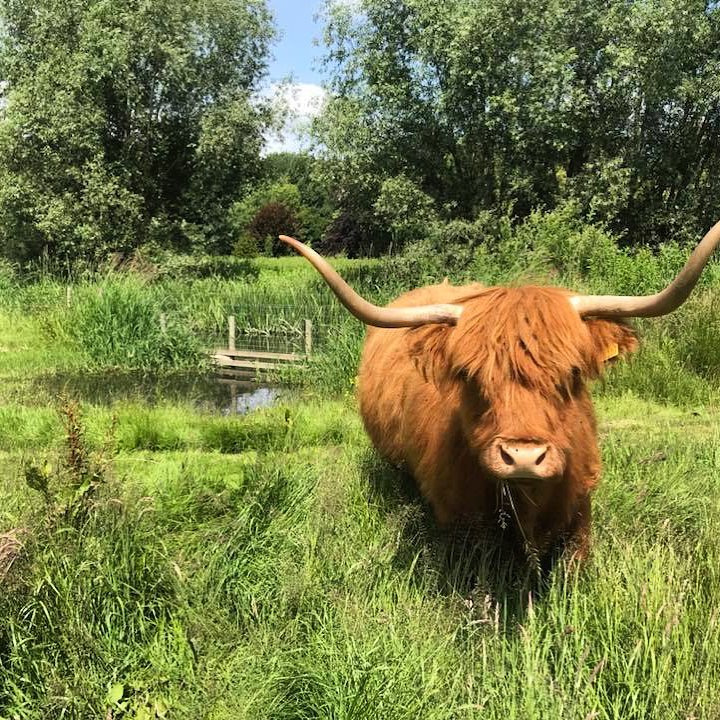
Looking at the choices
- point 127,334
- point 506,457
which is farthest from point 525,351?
point 127,334

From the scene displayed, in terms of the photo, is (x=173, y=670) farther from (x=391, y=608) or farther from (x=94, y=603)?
(x=391, y=608)

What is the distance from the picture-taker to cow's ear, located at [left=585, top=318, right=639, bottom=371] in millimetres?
2541

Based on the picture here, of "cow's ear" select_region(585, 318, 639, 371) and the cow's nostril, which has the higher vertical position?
"cow's ear" select_region(585, 318, 639, 371)

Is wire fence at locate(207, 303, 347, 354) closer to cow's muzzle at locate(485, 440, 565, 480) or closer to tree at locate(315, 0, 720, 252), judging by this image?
tree at locate(315, 0, 720, 252)

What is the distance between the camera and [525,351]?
2.34 m

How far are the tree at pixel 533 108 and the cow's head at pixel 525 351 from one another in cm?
1263

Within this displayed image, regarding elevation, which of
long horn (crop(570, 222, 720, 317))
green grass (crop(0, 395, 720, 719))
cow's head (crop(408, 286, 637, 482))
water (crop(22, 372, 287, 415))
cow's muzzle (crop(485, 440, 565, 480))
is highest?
long horn (crop(570, 222, 720, 317))

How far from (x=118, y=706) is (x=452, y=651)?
1.09 m

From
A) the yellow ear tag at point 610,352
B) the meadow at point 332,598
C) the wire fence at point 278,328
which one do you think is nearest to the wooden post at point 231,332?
the wire fence at point 278,328

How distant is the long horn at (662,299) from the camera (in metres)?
2.11

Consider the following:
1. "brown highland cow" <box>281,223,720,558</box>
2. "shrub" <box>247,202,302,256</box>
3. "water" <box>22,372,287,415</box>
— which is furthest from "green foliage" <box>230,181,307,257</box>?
"brown highland cow" <box>281,223,720,558</box>

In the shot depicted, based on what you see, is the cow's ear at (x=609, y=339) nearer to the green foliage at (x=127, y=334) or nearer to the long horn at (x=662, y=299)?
the long horn at (x=662, y=299)

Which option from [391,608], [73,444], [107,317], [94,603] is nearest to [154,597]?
[94,603]

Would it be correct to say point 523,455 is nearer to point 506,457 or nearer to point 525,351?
point 506,457
